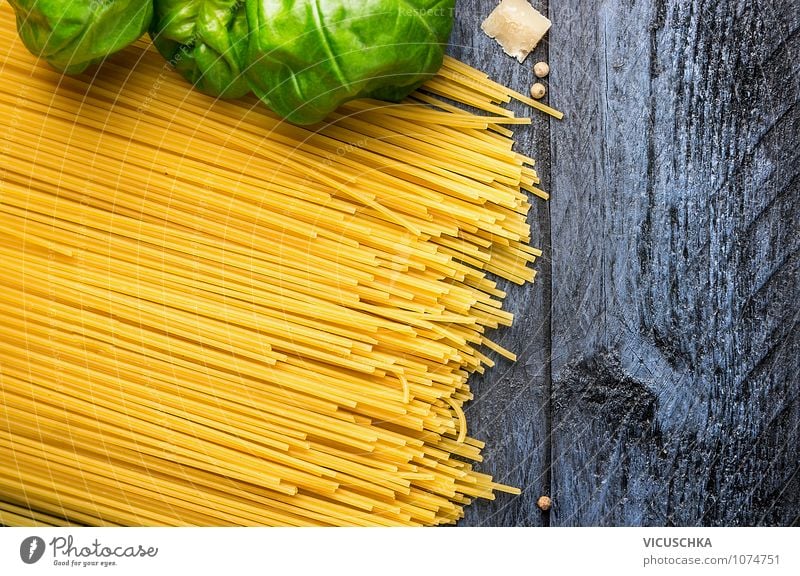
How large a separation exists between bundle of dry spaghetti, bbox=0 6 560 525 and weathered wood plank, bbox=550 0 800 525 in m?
0.09

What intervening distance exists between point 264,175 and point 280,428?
0.67ft

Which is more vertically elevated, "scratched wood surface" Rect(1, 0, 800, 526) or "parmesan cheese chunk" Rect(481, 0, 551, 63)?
"parmesan cheese chunk" Rect(481, 0, 551, 63)

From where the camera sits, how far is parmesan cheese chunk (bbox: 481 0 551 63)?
62cm

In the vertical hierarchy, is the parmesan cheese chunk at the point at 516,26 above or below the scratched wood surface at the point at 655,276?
above

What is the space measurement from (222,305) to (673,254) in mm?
379

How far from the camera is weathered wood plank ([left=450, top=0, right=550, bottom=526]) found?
0.62m

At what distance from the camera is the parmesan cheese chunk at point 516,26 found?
0.62 metres

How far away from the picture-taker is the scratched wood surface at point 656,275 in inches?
24.1

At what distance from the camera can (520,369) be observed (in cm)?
62

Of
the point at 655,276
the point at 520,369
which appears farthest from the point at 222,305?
the point at 655,276

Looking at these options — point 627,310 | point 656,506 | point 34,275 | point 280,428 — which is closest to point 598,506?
point 656,506

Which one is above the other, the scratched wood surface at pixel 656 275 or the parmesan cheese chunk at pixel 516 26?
the parmesan cheese chunk at pixel 516 26

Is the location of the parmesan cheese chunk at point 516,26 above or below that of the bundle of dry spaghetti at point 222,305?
above

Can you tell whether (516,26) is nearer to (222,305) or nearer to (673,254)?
(673,254)
